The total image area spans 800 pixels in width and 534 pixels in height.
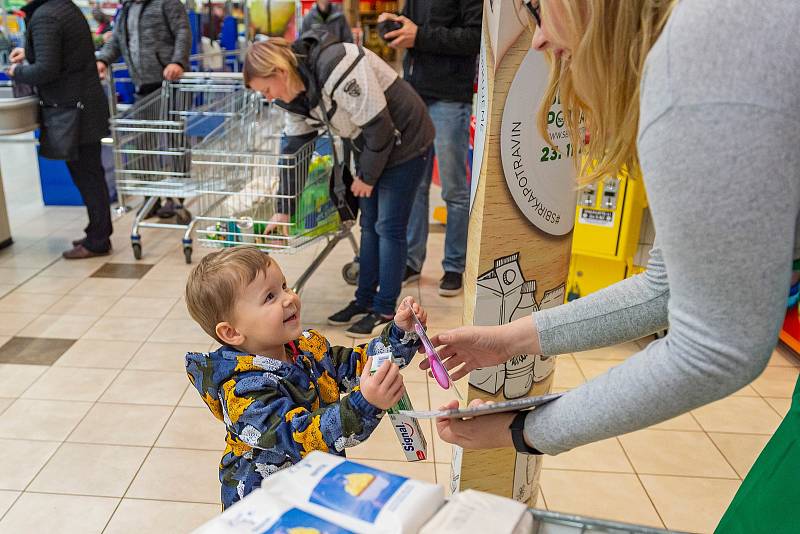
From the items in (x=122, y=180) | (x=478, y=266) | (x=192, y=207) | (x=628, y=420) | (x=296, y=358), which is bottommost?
(x=192, y=207)

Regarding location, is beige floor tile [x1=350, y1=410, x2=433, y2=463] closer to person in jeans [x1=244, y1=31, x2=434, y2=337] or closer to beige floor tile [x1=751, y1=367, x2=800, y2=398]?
person in jeans [x1=244, y1=31, x2=434, y2=337]

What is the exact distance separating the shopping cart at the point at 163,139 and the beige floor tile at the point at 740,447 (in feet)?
10.8

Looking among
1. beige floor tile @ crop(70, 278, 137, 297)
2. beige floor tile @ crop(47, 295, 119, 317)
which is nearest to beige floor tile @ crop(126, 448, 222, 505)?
beige floor tile @ crop(47, 295, 119, 317)

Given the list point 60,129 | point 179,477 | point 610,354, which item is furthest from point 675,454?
point 60,129

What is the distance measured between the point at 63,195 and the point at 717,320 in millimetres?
6254

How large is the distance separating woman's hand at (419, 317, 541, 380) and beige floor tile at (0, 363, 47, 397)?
2450 millimetres

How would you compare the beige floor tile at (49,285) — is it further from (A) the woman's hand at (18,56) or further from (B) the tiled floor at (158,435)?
(A) the woman's hand at (18,56)

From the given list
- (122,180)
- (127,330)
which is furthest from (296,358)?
(122,180)

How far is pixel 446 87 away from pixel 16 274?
114 inches

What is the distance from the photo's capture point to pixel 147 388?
10.6 feet

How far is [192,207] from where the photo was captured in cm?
626

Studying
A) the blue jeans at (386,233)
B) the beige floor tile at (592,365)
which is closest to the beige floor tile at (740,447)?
the beige floor tile at (592,365)

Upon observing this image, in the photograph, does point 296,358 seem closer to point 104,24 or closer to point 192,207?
point 192,207

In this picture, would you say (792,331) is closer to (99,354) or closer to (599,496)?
(599,496)
